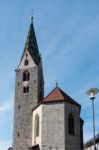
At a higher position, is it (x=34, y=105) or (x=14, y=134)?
(x=34, y=105)

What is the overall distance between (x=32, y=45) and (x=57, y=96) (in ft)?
45.0

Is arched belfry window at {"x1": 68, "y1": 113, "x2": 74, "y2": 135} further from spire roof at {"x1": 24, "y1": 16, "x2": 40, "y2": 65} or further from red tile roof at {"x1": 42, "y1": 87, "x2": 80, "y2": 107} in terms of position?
spire roof at {"x1": 24, "y1": 16, "x2": 40, "y2": 65}

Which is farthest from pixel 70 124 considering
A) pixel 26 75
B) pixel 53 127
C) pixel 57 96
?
pixel 26 75

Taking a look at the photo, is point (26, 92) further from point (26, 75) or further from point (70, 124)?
point (70, 124)

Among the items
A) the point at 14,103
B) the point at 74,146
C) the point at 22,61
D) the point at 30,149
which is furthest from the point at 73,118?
the point at 22,61

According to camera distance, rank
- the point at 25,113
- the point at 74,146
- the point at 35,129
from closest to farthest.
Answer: the point at 74,146
the point at 35,129
the point at 25,113

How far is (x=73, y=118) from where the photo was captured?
46.1m

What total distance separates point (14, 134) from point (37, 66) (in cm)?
1037

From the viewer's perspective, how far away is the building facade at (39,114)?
44.0 metres

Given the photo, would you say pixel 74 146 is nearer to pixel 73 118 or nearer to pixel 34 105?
pixel 73 118

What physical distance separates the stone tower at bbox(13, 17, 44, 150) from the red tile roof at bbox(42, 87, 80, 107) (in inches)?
147

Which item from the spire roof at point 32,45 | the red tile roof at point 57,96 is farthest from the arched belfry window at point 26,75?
the red tile roof at point 57,96

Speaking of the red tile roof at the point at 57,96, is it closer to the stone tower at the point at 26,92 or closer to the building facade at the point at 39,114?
the building facade at the point at 39,114

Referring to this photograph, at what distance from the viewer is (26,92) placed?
52.2 meters
